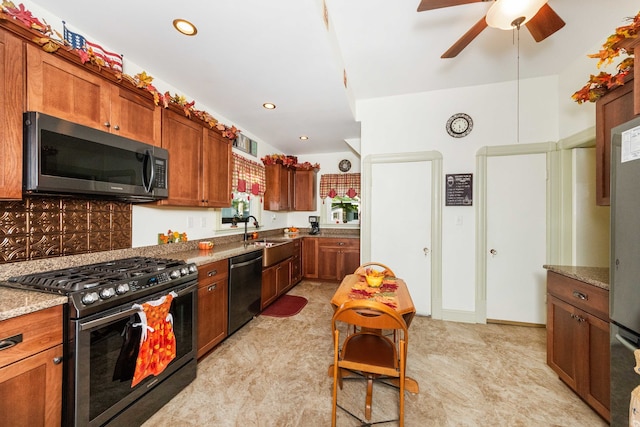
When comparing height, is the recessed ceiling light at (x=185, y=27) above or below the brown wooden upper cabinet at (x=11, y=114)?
above

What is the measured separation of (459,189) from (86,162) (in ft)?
11.6

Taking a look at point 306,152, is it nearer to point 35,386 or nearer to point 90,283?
point 90,283

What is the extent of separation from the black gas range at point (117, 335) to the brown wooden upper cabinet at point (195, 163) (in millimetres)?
810

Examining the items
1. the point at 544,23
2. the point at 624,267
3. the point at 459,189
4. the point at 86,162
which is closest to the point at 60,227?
the point at 86,162

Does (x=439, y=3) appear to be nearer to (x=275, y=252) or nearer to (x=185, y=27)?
(x=185, y=27)

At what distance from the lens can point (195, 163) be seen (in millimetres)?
2521

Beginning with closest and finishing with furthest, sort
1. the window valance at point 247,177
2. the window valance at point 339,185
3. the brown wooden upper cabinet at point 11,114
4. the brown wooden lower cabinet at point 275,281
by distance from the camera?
1. the brown wooden upper cabinet at point 11,114
2. the brown wooden lower cabinet at point 275,281
3. the window valance at point 247,177
4. the window valance at point 339,185

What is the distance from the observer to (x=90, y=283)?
1.32m

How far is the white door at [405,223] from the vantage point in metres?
3.21

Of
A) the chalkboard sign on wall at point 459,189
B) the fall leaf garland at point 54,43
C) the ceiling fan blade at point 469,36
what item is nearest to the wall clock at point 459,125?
the chalkboard sign on wall at point 459,189

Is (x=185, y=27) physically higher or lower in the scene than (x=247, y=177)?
higher

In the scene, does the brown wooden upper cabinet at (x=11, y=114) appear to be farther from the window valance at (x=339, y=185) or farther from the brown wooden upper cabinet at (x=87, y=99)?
the window valance at (x=339, y=185)

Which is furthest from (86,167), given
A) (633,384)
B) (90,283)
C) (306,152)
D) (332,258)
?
(306,152)

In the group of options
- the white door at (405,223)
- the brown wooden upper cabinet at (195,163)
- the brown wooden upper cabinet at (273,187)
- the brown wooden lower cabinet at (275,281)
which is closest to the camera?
the brown wooden upper cabinet at (195,163)
